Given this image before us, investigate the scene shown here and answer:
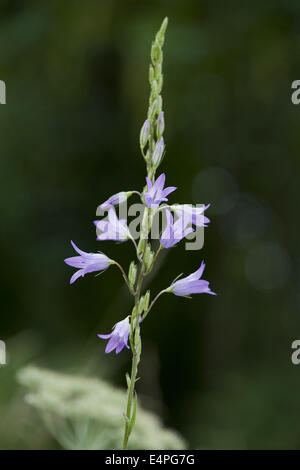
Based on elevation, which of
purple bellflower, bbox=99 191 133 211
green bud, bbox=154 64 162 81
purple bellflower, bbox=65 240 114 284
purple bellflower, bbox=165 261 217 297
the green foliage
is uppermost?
green bud, bbox=154 64 162 81

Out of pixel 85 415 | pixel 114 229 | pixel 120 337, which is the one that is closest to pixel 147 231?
pixel 114 229

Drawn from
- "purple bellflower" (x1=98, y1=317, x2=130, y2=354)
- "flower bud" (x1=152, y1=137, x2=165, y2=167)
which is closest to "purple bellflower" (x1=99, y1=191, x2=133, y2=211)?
"flower bud" (x1=152, y1=137, x2=165, y2=167)

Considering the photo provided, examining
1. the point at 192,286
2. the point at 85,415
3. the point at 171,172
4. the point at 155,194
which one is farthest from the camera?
the point at 171,172

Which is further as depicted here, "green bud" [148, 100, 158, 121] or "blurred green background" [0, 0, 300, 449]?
"blurred green background" [0, 0, 300, 449]

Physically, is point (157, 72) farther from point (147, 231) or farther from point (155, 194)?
point (147, 231)

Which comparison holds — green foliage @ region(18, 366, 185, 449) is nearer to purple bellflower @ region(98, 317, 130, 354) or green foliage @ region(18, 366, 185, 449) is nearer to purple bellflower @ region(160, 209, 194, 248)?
purple bellflower @ region(98, 317, 130, 354)

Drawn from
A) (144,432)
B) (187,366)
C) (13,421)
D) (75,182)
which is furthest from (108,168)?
(144,432)

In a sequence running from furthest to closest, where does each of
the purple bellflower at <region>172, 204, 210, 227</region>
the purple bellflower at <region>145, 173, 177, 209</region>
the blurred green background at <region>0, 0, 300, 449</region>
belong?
the blurred green background at <region>0, 0, 300, 449</region>, the purple bellflower at <region>172, 204, 210, 227</region>, the purple bellflower at <region>145, 173, 177, 209</region>

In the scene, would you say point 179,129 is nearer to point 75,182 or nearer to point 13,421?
point 75,182
